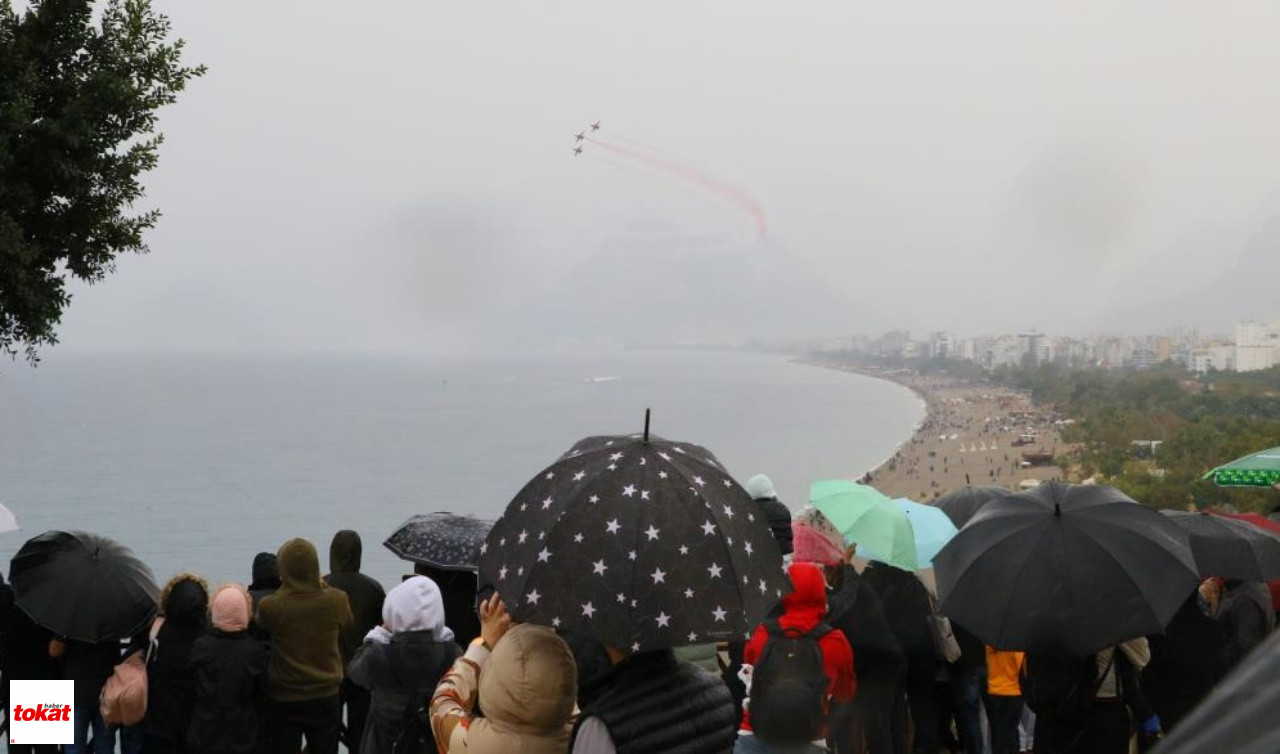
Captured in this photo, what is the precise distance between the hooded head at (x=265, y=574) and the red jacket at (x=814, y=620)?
2641mm

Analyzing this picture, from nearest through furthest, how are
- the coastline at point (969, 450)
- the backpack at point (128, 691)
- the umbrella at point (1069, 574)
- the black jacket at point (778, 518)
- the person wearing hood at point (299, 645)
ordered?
the umbrella at point (1069, 574) → the person wearing hood at point (299, 645) → the backpack at point (128, 691) → the black jacket at point (778, 518) → the coastline at point (969, 450)

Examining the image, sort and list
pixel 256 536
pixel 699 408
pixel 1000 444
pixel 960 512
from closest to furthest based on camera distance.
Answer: pixel 960 512 → pixel 256 536 → pixel 1000 444 → pixel 699 408

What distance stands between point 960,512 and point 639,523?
4.47 metres

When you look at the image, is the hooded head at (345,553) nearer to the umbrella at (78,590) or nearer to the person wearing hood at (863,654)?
the umbrella at (78,590)

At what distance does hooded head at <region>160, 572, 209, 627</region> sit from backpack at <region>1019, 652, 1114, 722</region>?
135 inches

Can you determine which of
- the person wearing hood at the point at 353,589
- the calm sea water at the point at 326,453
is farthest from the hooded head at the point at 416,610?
the calm sea water at the point at 326,453

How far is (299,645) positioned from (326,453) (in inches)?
4356

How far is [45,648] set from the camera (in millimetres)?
6199

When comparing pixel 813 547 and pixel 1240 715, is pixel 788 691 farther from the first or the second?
pixel 1240 715

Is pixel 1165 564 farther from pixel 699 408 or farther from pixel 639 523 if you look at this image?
pixel 699 408

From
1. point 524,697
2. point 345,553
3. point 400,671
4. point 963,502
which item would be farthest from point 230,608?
point 963,502

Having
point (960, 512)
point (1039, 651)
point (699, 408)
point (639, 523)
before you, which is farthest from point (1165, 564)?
point (699, 408)

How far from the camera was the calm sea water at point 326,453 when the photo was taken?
76250mm

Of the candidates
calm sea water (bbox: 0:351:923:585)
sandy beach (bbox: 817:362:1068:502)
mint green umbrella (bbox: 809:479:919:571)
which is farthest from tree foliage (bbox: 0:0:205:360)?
sandy beach (bbox: 817:362:1068:502)
